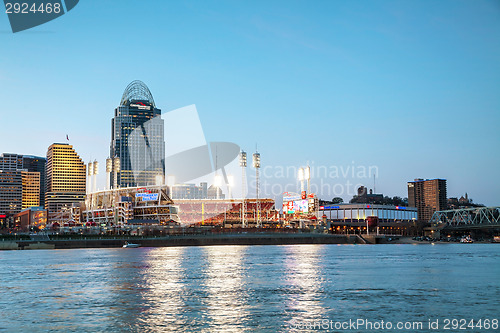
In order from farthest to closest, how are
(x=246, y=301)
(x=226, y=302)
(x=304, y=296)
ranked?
(x=304, y=296), (x=246, y=301), (x=226, y=302)

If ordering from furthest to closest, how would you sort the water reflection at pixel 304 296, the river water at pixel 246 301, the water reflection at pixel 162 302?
the water reflection at pixel 304 296
the water reflection at pixel 162 302
the river water at pixel 246 301

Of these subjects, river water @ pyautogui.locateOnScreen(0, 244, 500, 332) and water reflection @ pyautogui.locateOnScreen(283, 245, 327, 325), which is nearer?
river water @ pyautogui.locateOnScreen(0, 244, 500, 332)

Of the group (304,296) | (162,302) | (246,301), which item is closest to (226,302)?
(246,301)

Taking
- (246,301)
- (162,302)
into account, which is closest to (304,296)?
(246,301)

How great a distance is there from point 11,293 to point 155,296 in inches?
539

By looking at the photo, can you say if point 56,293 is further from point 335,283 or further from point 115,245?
point 115,245

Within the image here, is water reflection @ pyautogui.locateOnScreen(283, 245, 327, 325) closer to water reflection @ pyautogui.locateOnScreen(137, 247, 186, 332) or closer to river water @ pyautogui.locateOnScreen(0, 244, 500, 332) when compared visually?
river water @ pyautogui.locateOnScreen(0, 244, 500, 332)

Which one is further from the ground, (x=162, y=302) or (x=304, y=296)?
(x=162, y=302)

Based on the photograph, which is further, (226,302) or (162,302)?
(162,302)

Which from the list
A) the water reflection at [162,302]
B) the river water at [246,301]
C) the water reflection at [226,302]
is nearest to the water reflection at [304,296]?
the river water at [246,301]

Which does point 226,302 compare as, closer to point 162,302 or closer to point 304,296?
point 162,302

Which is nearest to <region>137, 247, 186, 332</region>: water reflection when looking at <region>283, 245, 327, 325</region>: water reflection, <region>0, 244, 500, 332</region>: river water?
<region>0, 244, 500, 332</region>: river water

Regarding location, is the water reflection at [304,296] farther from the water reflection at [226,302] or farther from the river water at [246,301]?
the water reflection at [226,302]

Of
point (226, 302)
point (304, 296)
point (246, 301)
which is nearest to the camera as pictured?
point (226, 302)
